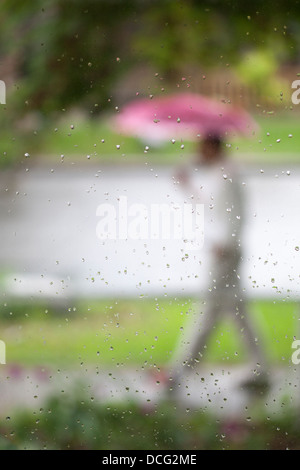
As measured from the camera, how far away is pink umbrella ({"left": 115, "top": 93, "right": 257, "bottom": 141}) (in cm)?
109

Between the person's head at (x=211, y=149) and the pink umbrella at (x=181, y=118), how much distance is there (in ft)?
0.04

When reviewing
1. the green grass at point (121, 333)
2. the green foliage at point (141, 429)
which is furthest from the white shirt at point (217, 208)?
the green foliage at point (141, 429)

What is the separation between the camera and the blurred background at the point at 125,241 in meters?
1.08

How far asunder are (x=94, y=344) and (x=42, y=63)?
17.9 inches

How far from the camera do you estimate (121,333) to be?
43.6 inches

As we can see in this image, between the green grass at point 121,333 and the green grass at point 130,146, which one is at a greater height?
the green grass at point 130,146

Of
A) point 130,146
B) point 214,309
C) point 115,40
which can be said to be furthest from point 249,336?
point 115,40

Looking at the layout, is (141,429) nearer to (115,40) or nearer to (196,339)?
(196,339)
